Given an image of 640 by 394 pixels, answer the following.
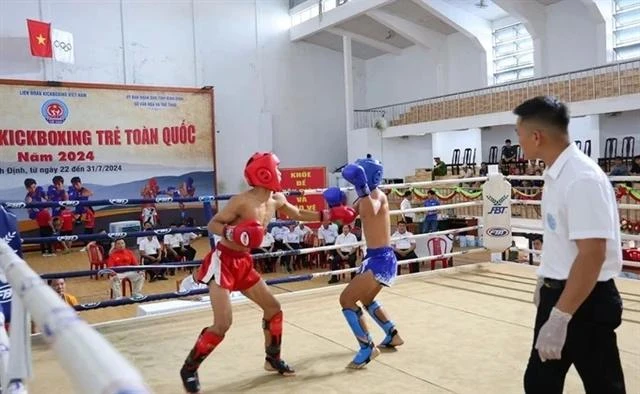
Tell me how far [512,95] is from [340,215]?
37.0ft

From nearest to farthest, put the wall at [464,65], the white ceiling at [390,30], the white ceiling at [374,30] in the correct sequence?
1. the white ceiling at [390,30]
2. the wall at [464,65]
3. the white ceiling at [374,30]

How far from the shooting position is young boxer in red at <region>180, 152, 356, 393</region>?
2.67 metres

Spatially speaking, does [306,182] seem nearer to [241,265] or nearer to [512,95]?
[512,95]

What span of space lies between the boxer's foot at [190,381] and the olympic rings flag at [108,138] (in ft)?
38.9

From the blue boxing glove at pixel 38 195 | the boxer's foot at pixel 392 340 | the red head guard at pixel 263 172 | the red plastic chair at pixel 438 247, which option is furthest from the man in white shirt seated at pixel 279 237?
the red head guard at pixel 263 172

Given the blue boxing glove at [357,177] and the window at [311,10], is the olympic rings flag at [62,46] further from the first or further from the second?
the blue boxing glove at [357,177]

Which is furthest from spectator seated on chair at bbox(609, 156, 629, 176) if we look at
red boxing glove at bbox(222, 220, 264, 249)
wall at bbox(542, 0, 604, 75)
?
red boxing glove at bbox(222, 220, 264, 249)

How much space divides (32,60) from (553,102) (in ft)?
46.3

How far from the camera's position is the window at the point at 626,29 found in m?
12.5

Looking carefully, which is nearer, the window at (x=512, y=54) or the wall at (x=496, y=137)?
the window at (x=512, y=54)

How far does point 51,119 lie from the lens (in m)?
13.2

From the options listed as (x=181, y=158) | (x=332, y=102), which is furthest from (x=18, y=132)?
(x=332, y=102)

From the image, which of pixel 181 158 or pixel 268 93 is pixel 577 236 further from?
pixel 268 93

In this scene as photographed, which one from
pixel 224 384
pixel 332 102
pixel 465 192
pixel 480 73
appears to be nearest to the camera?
pixel 224 384
